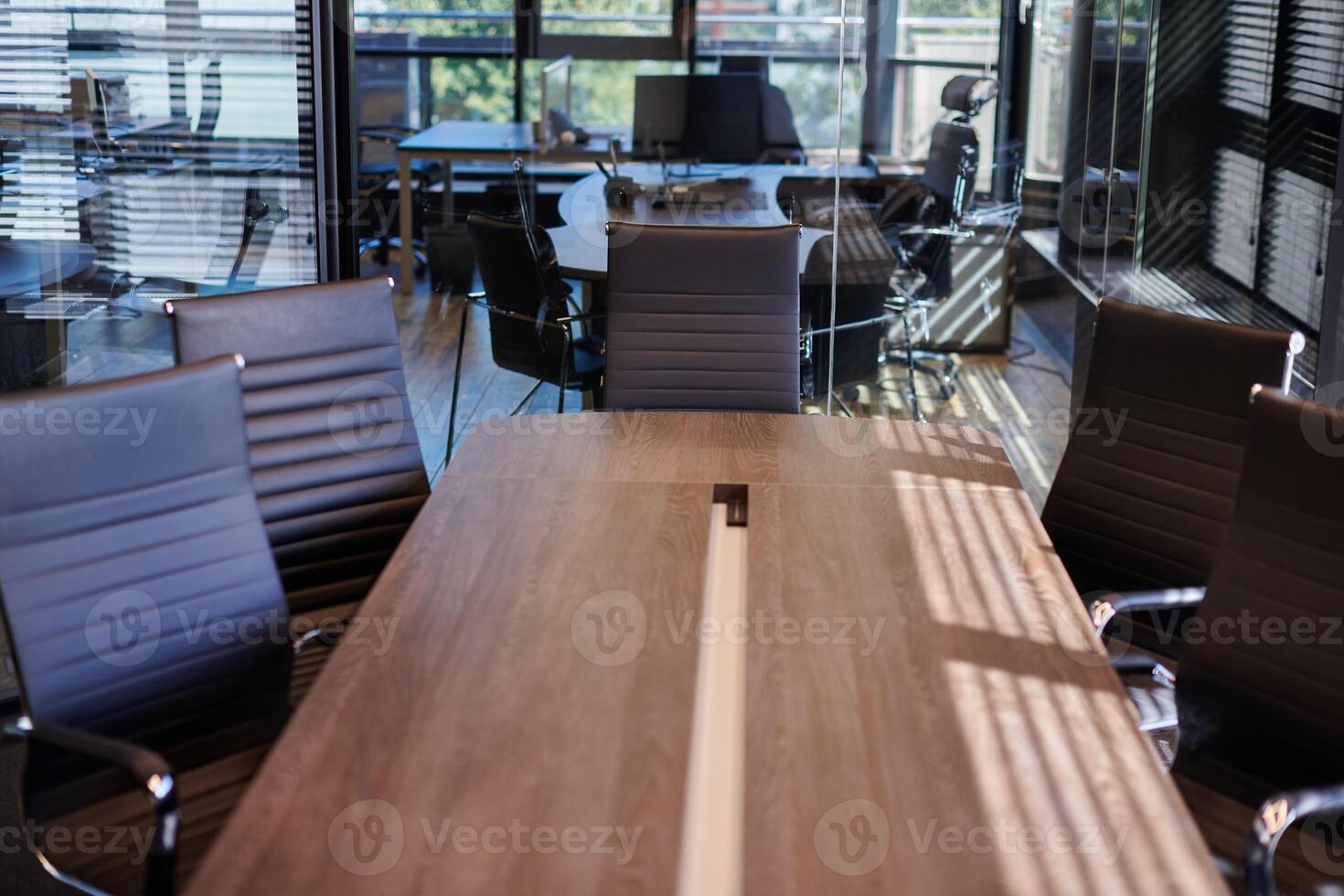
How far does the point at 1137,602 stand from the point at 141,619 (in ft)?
5.51

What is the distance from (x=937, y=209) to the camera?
4.70 meters

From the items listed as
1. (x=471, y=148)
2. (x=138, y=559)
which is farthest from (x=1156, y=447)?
(x=471, y=148)

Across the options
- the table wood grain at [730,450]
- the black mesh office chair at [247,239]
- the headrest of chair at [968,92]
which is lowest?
the table wood grain at [730,450]

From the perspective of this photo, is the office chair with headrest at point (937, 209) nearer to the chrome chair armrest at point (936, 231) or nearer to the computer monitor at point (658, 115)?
the chrome chair armrest at point (936, 231)

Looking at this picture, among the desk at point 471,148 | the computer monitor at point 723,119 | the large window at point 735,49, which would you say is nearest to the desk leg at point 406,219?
the desk at point 471,148

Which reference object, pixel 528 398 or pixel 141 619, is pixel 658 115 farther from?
pixel 141 619

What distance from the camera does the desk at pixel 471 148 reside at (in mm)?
4523

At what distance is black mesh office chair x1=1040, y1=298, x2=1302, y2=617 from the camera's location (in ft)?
8.32

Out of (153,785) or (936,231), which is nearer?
(153,785)

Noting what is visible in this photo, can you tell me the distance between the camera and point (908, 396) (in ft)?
16.5

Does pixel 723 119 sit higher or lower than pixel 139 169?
higher

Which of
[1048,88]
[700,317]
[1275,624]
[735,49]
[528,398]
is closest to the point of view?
[1275,624]

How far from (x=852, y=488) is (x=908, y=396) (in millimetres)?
2445

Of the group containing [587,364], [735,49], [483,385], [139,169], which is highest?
[735,49]
